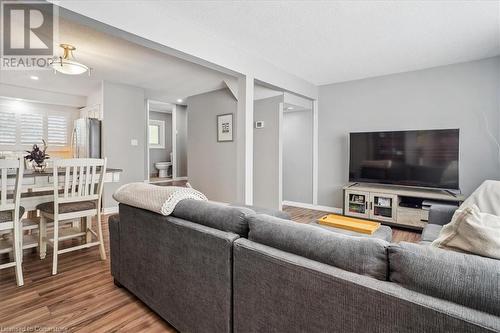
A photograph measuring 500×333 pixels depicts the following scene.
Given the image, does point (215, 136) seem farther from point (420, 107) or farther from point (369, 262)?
point (369, 262)

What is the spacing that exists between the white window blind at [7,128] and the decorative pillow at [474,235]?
267 inches

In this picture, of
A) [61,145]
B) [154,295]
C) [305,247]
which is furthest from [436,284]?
[61,145]

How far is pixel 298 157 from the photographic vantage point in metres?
5.31

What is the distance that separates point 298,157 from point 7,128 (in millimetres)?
5806

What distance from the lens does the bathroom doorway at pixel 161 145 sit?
8.09 m

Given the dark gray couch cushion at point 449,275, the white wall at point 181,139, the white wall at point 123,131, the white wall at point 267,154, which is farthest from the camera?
the white wall at point 181,139

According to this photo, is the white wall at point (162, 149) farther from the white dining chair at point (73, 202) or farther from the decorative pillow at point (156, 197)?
the decorative pillow at point (156, 197)

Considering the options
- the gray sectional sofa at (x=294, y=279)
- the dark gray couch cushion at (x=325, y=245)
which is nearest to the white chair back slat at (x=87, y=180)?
the gray sectional sofa at (x=294, y=279)

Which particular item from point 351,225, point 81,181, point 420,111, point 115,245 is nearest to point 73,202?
point 81,181

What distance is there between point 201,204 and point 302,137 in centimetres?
405

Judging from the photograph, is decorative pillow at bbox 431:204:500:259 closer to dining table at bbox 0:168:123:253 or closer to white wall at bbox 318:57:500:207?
dining table at bbox 0:168:123:253

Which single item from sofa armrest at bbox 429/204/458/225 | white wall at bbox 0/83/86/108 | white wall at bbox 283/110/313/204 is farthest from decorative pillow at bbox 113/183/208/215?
white wall at bbox 0/83/86/108

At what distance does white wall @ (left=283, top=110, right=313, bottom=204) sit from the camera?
5.14 meters

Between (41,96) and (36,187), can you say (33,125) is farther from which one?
(36,187)
